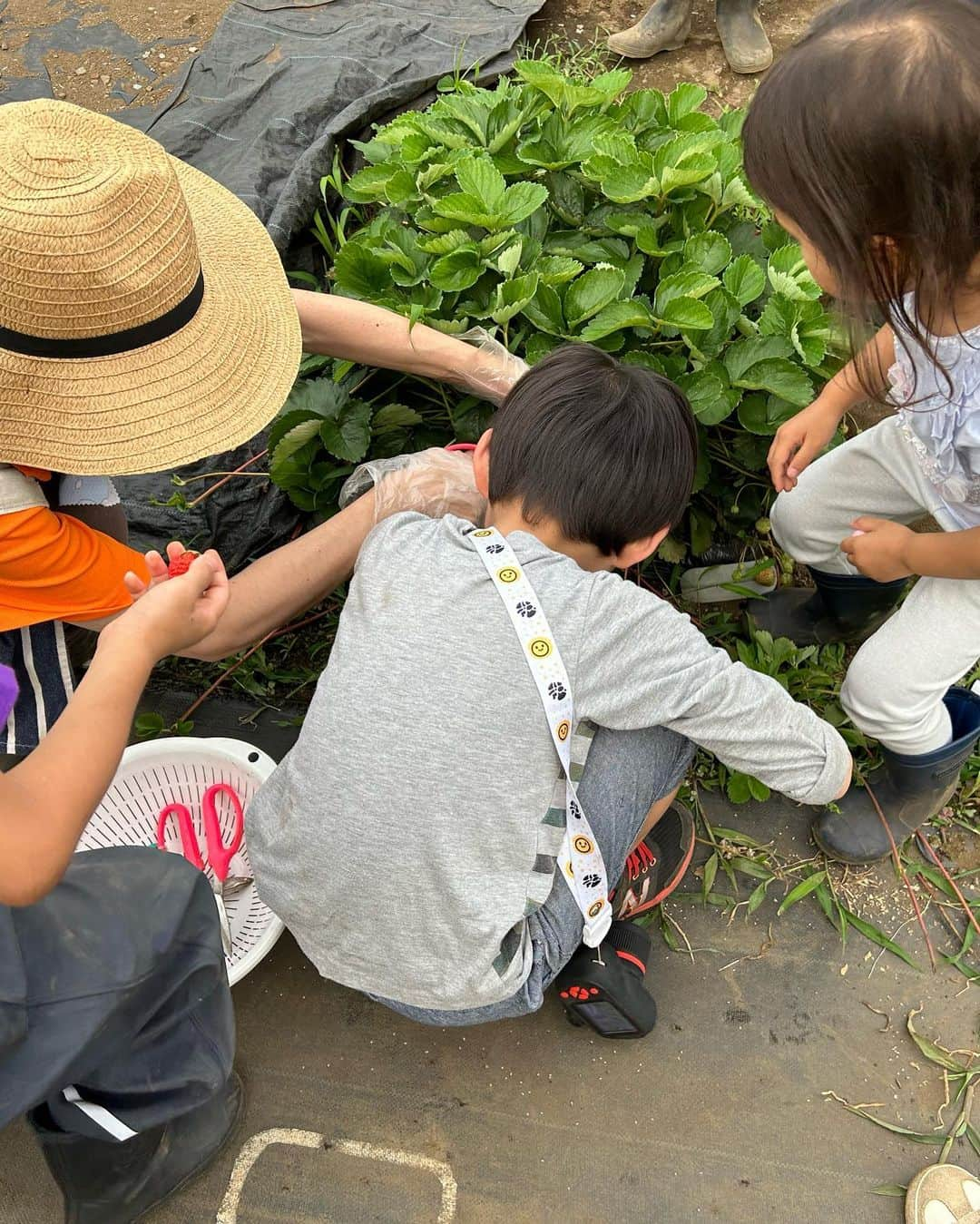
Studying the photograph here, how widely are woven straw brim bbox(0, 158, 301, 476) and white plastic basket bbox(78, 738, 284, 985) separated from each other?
0.66 m

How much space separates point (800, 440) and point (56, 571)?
1.18m

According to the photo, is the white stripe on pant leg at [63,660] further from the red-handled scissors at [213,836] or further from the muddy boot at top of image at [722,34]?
the muddy boot at top of image at [722,34]

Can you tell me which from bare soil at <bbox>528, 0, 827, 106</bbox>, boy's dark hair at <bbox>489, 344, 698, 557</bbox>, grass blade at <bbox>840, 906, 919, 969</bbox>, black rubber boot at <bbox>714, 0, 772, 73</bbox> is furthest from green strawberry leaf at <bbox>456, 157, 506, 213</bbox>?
black rubber boot at <bbox>714, 0, 772, 73</bbox>

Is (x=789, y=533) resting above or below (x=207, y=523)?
above

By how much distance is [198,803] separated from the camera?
1.75 meters

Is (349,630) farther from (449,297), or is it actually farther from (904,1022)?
(904,1022)

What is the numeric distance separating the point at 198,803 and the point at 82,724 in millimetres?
766

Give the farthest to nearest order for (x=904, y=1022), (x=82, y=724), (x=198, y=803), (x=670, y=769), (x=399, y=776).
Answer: (x=198, y=803)
(x=904, y=1022)
(x=670, y=769)
(x=399, y=776)
(x=82, y=724)

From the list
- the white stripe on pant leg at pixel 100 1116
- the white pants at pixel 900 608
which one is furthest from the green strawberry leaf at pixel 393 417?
the white stripe on pant leg at pixel 100 1116

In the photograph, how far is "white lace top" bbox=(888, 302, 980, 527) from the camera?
1.21 m

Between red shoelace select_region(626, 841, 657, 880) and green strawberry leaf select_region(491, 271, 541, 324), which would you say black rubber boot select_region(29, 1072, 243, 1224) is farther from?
green strawberry leaf select_region(491, 271, 541, 324)

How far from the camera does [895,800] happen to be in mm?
1686

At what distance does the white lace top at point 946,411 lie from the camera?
3.98ft

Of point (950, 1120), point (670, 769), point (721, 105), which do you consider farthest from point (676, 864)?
point (721, 105)
